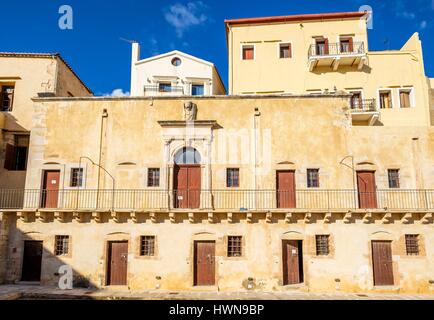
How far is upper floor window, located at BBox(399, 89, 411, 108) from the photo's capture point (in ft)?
84.1

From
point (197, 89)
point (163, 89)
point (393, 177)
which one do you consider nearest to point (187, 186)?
point (163, 89)

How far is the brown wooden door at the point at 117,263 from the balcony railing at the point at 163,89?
41.0 feet

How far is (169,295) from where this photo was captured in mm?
18344

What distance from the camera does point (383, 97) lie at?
26.0 m

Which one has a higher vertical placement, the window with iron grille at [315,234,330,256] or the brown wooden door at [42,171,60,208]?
the brown wooden door at [42,171,60,208]

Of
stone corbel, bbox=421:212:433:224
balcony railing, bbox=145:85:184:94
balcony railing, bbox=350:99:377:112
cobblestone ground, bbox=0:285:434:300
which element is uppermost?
balcony railing, bbox=145:85:184:94

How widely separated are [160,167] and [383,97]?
603 inches

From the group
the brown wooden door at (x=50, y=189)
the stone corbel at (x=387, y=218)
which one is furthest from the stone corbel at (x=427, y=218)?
the brown wooden door at (x=50, y=189)

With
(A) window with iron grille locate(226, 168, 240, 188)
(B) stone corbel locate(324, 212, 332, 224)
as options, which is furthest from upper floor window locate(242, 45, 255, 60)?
(B) stone corbel locate(324, 212, 332, 224)

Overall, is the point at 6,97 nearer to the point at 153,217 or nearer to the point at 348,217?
the point at 153,217

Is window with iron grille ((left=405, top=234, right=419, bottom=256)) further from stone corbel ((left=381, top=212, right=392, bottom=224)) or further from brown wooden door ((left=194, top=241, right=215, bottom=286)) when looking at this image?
brown wooden door ((left=194, top=241, right=215, bottom=286))

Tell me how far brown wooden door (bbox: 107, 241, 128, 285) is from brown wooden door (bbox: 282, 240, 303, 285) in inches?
318

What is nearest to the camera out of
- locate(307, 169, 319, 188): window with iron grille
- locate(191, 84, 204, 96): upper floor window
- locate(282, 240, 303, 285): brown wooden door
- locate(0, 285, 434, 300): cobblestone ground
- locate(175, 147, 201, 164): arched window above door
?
locate(0, 285, 434, 300): cobblestone ground

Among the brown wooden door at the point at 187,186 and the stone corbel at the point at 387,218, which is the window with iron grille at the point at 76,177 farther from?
the stone corbel at the point at 387,218
